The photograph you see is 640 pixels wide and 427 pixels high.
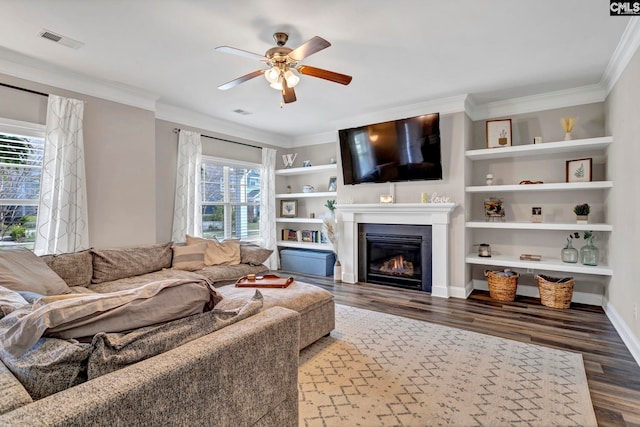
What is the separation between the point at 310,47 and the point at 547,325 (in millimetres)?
3436

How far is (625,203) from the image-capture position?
2.88 meters

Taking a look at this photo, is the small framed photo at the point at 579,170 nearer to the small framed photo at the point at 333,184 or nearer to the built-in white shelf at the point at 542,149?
the built-in white shelf at the point at 542,149

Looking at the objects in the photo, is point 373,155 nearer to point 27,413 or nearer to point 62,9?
point 62,9

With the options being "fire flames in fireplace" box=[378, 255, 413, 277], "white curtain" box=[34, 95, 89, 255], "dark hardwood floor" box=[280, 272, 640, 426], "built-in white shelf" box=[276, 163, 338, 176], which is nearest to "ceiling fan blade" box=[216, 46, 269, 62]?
"white curtain" box=[34, 95, 89, 255]

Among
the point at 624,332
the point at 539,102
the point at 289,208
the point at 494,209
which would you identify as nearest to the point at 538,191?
the point at 494,209

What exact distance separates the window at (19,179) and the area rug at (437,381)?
306 centimetres

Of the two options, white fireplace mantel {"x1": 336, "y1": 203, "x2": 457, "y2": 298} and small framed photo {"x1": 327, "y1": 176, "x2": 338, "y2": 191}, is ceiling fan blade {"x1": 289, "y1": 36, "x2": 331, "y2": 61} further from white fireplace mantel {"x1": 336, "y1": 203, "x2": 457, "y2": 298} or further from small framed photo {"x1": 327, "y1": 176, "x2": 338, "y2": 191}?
small framed photo {"x1": 327, "y1": 176, "x2": 338, "y2": 191}

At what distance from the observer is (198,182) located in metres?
4.71

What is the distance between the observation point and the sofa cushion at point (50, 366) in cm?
92

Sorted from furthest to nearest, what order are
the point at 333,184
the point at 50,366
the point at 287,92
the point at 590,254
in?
the point at 333,184
the point at 590,254
the point at 287,92
the point at 50,366

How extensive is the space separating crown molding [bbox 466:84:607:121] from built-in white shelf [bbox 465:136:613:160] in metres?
0.56

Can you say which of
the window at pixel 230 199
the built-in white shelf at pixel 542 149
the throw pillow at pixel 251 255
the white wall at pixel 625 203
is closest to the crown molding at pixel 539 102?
the white wall at pixel 625 203

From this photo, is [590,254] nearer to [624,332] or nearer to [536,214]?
[536,214]

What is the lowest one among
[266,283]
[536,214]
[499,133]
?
[266,283]
